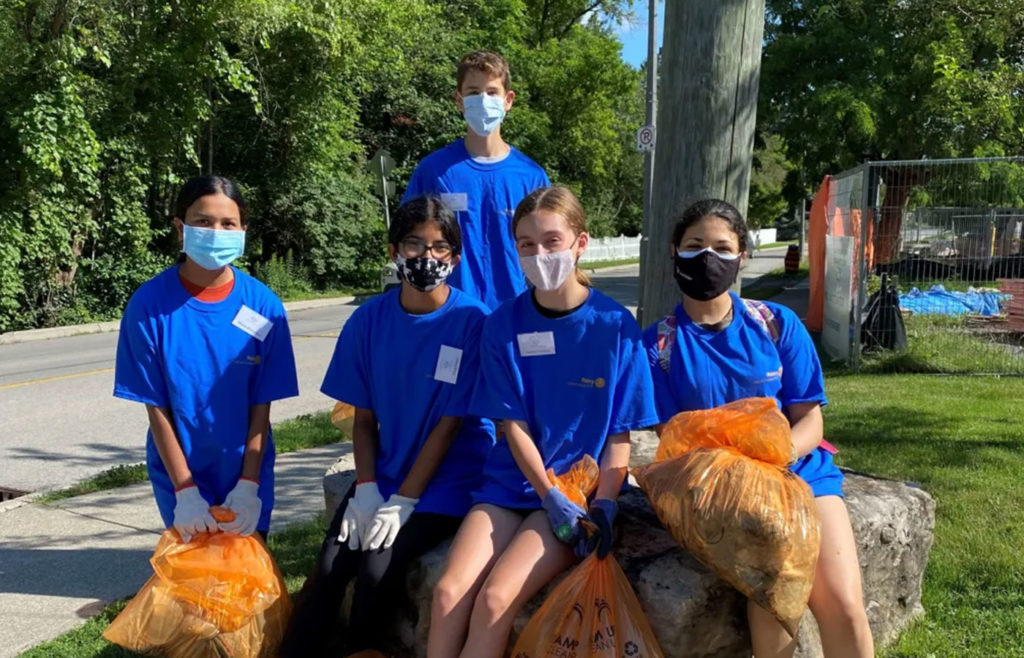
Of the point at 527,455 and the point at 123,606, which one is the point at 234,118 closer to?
the point at 123,606

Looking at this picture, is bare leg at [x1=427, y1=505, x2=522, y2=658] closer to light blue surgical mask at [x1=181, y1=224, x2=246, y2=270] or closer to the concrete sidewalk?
light blue surgical mask at [x1=181, y1=224, x2=246, y2=270]

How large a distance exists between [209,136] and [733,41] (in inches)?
741

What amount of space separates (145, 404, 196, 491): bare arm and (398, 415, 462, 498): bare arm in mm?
830

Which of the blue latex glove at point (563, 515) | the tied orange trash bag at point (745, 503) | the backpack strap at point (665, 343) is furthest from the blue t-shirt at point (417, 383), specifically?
the tied orange trash bag at point (745, 503)

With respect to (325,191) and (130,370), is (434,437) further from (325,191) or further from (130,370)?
(325,191)

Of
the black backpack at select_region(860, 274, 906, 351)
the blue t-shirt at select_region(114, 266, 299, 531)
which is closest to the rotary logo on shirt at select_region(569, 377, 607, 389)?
the blue t-shirt at select_region(114, 266, 299, 531)

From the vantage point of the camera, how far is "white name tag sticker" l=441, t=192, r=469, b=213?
3818 mm

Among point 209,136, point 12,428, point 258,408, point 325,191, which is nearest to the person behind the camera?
point 258,408

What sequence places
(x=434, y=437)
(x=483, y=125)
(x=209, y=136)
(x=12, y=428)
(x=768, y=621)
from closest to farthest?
1. (x=768, y=621)
2. (x=434, y=437)
3. (x=483, y=125)
4. (x=12, y=428)
5. (x=209, y=136)

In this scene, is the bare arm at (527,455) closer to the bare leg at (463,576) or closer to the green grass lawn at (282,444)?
the bare leg at (463,576)

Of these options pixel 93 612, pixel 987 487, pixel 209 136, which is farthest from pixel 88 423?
pixel 209 136

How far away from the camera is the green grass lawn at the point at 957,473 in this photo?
11.3ft

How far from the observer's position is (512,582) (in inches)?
105

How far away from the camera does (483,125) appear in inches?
152
